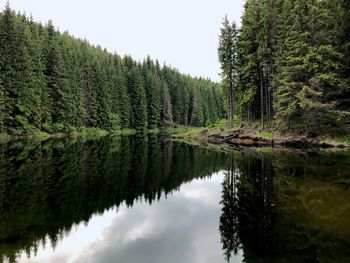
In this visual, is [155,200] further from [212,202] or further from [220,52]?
[220,52]

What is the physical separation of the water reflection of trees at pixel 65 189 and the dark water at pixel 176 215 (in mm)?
41

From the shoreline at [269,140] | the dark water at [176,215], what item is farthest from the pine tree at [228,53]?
the dark water at [176,215]

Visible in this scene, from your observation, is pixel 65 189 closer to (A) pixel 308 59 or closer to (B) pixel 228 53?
(A) pixel 308 59

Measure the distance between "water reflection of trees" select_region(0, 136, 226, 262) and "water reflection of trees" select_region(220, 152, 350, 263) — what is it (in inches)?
129

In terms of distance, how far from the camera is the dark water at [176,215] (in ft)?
21.8

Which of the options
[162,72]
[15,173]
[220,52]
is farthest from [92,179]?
[162,72]

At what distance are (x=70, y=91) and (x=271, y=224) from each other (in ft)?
184

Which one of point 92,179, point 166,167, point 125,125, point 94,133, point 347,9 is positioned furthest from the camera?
point 125,125

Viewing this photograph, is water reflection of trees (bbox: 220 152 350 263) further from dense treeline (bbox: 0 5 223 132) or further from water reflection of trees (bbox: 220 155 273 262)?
dense treeline (bbox: 0 5 223 132)

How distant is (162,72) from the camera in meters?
114

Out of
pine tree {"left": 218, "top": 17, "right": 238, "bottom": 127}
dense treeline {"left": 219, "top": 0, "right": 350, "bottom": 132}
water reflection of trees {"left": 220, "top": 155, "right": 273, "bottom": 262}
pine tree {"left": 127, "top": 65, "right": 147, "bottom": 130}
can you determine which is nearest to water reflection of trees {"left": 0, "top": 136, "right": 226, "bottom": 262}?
water reflection of trees {"left": 220, "top": 155, "right": 273, "bottom": 262}

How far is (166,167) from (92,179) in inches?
225

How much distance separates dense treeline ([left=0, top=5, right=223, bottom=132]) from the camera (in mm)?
44719

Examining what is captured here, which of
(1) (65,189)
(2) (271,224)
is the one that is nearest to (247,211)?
(2) (271,224)
